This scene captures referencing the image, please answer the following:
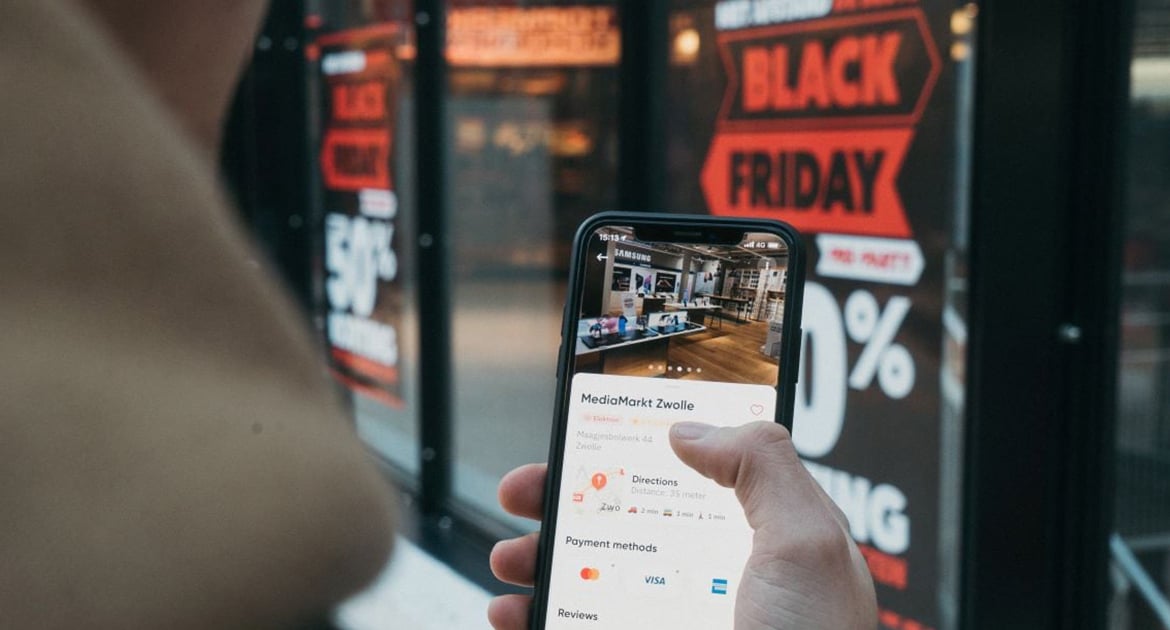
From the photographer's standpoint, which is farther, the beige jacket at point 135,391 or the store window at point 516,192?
the store window at point 516,192

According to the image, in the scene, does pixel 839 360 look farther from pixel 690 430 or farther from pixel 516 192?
pixel 690 430

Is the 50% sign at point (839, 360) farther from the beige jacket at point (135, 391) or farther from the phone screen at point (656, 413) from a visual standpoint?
the beige jacket at point (135, 391)

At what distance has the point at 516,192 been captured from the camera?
177 inches

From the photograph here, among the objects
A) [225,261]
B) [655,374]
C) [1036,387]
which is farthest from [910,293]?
[225,261]

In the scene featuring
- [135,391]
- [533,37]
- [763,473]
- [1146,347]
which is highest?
[533,37]

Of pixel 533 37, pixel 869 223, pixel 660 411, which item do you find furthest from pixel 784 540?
pixel 533 37

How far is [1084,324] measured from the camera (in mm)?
2389

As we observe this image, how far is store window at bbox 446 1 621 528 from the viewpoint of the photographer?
4039 millimetres

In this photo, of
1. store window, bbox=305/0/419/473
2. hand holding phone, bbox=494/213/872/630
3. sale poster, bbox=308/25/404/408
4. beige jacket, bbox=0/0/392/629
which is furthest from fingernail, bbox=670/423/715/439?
sale poster, bbox=308/25/404/408

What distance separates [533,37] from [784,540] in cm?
361

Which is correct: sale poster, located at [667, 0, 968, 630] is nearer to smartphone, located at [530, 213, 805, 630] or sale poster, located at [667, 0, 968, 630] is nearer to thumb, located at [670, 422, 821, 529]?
smartphone, located at [530, 213, 805, 630]

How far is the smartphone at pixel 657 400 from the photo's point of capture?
3.08ft

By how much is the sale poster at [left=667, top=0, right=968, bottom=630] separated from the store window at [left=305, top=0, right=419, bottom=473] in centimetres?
216

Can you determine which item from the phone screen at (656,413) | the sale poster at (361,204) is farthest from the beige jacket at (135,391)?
the sale poster at (361,204)
